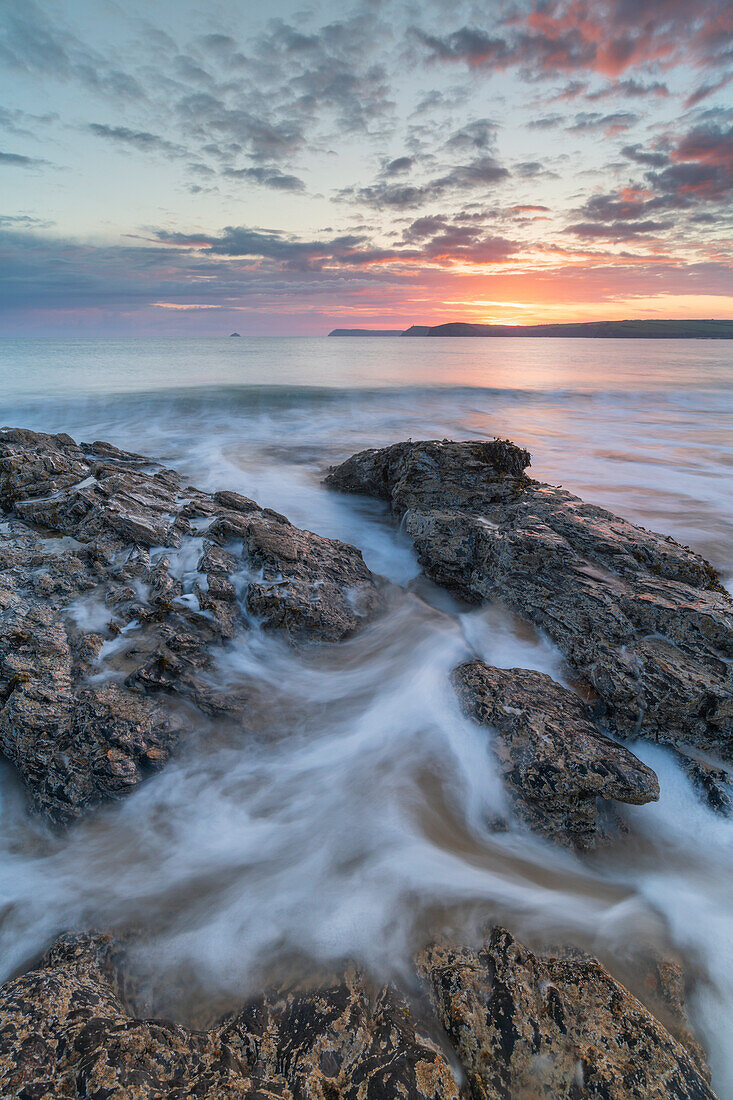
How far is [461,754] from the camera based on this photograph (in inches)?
179

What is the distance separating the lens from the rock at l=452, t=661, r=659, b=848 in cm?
389

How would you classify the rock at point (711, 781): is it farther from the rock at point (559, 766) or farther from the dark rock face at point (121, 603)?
the dark rock face at point (121, 603)

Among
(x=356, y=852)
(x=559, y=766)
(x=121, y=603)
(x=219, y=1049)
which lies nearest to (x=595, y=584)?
(x=559, y=766)

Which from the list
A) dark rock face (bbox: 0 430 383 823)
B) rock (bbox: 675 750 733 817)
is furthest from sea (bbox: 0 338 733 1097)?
dark rock face (bbox: 0 430 383 823)

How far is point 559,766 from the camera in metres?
3.96

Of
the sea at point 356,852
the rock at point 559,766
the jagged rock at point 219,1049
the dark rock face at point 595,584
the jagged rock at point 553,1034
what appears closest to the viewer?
the jagged rock at point 219,1049

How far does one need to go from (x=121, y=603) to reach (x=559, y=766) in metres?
4.74

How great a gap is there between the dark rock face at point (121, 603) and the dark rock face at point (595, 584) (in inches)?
66.7

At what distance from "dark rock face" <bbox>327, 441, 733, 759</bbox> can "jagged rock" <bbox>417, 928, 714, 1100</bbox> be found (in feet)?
8.08

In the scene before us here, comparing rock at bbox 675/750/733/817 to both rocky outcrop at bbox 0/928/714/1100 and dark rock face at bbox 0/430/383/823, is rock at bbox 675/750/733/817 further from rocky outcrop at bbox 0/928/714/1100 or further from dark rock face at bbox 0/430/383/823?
dark rock face at bbox 0/430/383/823

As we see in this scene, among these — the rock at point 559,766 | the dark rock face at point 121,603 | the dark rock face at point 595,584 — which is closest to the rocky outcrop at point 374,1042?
the rock at point 559,766

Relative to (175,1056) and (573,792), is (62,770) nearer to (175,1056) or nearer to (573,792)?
(175,1056)

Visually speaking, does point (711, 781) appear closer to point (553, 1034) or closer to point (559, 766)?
point (559, 766)

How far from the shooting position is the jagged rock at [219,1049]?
209 centimetres
